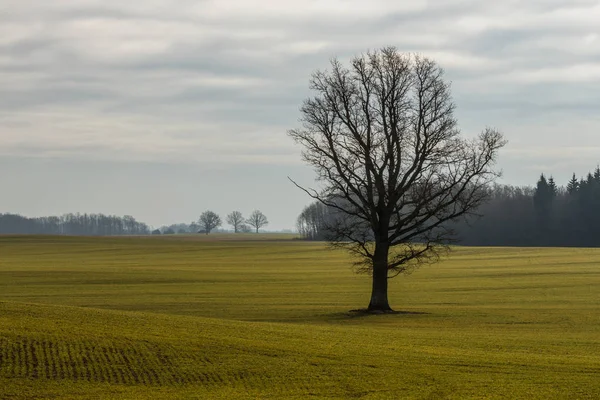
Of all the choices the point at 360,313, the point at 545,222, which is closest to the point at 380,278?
the point at 360,313

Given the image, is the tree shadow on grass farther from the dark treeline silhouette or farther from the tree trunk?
the dark treeline silhouette

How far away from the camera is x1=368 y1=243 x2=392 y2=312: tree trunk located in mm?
38250

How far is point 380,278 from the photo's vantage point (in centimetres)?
3838

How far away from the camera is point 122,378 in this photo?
1828 cm

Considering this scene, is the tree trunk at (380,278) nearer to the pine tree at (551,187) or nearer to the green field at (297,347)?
the green field at (297,347)

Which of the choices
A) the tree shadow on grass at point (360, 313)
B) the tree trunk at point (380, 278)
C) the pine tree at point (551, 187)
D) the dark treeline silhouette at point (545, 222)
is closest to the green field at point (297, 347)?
the tree shadow on grass at point (360, 313)

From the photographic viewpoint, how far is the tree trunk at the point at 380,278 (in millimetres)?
38250

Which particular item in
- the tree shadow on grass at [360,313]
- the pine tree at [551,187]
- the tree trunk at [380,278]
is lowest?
the tree shadow on grass at [360,313]

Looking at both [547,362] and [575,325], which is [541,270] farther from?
[547,362]

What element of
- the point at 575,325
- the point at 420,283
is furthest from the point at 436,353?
the point at 420,283

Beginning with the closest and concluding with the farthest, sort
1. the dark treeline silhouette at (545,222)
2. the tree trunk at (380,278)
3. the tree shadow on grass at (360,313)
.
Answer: the tree shadow on grass at (360,313) → the tree trunk at (380,278) → the dark treeline silhouette at (545,222)

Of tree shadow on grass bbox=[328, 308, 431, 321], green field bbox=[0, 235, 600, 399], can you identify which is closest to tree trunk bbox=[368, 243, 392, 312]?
tree shadow on grass bbox=[328, 308, 431, 321]

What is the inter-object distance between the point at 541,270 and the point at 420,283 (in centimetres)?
1608

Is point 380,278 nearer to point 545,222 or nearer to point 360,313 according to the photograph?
point 360,313
